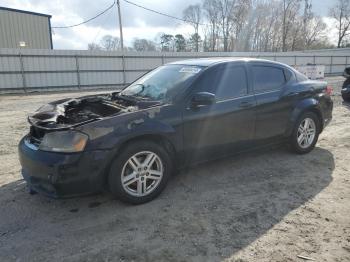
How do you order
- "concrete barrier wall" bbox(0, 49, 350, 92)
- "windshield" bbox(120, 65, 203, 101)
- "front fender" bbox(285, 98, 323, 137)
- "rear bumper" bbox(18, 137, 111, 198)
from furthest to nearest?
"concrete barrier wall" bbox(0, 49, 350, 92) → "front fender" bbox(285, 98, 323, 137) → "windshield" bbox(120, 65, 203, 101) → "rear bumper" bbox(18, 137, 111, 198)

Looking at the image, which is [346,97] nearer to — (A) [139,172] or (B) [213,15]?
(A) [139,172]

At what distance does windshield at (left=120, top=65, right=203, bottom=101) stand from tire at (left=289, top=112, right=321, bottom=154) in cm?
204

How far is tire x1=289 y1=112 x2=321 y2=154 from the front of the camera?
16.6 feet

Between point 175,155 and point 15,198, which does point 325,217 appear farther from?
point 15,198

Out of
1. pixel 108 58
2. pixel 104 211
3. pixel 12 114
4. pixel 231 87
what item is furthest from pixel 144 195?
pixel 108 58

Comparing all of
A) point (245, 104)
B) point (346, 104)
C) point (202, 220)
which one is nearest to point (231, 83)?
point (245, 104)

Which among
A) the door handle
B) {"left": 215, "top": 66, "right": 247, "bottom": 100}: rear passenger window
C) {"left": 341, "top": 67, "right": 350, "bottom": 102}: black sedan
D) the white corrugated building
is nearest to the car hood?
{"left": 215, "top": 66, "right": 247, "bottom": 100}: rear passenger window

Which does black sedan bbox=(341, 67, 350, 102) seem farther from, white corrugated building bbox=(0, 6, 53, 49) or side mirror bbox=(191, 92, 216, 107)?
white corrugated building bbox=(0, 6, 53, 49)

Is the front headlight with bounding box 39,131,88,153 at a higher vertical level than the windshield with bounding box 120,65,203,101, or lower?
lower

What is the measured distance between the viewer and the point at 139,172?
3512 mm

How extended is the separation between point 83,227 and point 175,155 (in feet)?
4.36

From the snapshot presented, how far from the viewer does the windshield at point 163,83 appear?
156 inches

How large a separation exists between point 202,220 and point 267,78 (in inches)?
101

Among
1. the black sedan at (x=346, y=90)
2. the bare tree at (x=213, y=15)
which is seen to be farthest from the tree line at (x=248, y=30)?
the black sedan at (x=346, y=90)
